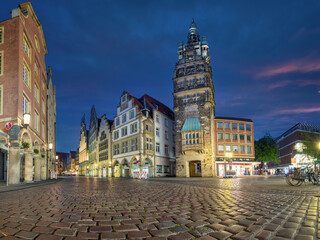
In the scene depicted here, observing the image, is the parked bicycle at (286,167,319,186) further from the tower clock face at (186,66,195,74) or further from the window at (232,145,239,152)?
the tower clock face at (186,66,195,74)

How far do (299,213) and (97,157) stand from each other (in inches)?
2538

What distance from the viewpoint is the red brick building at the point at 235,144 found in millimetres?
45719

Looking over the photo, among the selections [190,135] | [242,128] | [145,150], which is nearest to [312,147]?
[242,128]

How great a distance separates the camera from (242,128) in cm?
4878

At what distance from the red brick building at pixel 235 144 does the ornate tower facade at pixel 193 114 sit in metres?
2.94

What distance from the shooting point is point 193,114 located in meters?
44.2

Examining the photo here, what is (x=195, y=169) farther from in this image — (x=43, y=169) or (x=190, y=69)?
(x=43, y=169)

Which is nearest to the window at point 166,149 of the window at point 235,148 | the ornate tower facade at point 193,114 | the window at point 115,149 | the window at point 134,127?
Answer: the ornate tower facade at point 193,114

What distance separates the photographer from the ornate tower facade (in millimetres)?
42438

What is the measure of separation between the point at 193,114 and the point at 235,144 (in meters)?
10.9

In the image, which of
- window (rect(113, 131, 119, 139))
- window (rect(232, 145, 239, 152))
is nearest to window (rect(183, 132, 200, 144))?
window (rect(232, 145, 239, 152))

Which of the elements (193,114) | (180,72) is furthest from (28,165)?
(180,72)

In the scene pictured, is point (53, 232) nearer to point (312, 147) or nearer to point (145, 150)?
point (145, 150)

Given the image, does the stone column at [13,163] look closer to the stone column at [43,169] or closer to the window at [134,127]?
the stone column at [43,169]
